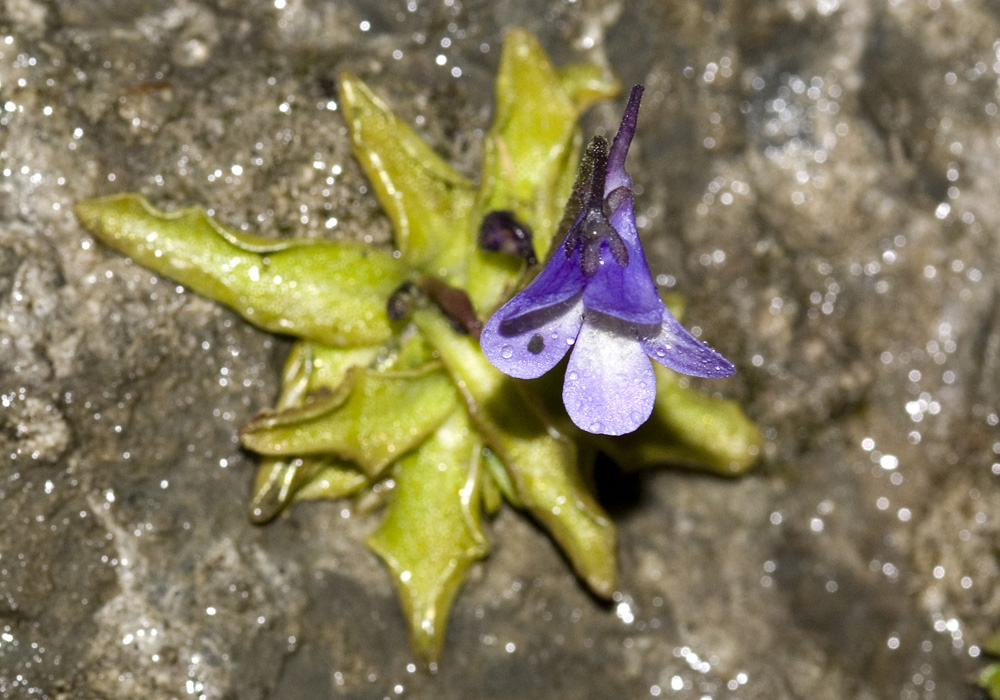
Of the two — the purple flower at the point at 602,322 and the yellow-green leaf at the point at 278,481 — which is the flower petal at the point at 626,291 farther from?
the yellow-green leaf at the point at 278,481

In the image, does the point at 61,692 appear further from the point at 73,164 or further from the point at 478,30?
the point at 478,30

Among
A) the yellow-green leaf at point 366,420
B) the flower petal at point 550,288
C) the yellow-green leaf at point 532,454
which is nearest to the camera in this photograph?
the flower petal at point 550,288

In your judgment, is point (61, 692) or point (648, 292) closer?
point (648, 292)

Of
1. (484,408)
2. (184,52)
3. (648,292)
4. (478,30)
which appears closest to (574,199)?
(648,292)

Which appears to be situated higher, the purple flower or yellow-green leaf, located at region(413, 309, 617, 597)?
the purple flower

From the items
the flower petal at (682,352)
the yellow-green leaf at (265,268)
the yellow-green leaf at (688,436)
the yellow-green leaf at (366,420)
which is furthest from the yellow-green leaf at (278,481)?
the flower petal at (682,352)

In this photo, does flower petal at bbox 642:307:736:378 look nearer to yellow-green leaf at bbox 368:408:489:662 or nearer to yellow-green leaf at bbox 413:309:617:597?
yellow-green leaf at bbox 413:309:617:597

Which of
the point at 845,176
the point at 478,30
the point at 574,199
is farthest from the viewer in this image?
the point at 845,176

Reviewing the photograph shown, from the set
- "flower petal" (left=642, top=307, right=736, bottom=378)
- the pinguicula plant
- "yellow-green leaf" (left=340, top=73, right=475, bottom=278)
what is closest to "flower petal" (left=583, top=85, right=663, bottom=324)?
"flower petal" (left=642, top=307, right=736, bottom=378)
